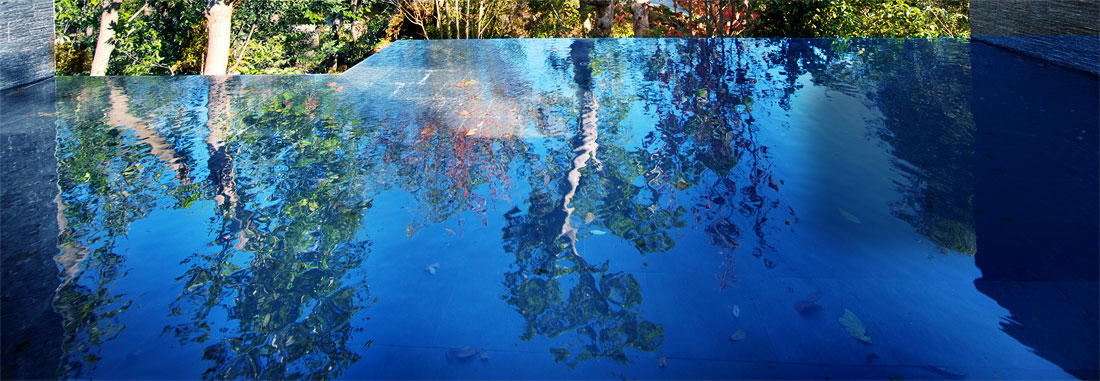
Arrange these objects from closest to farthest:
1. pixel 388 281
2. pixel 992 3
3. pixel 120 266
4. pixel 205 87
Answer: pixel 388 281
pixel 120 266
pixel 205 87
pixel 992 3

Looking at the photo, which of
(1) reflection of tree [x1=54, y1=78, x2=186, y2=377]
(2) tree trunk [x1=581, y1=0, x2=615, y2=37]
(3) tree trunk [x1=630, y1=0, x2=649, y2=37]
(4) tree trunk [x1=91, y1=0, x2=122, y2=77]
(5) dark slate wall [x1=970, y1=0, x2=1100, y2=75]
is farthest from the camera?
(3) tree trunk [x1=630, y1=0, x2=649, y2=37]

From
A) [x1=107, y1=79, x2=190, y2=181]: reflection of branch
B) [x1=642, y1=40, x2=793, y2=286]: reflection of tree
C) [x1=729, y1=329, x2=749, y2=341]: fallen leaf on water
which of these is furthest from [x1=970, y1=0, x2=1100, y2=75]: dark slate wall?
[x1=107, y1=79, x2=190, y2=181]: reflection of branch

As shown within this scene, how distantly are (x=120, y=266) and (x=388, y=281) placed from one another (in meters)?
0.65

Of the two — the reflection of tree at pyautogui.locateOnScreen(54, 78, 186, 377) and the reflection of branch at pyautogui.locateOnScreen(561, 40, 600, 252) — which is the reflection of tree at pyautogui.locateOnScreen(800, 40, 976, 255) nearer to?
the reflection of branch at pyautogui.locateOnScreen(561, 40, 600, 252)

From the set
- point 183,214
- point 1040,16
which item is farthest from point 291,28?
point 1040,16

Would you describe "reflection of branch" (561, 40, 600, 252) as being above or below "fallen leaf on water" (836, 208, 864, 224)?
above

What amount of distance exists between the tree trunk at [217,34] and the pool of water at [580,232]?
2901 millimetres

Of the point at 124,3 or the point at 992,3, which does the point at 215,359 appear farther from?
the point at 124,3

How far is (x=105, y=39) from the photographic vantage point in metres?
6.20

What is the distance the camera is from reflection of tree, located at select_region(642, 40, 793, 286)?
191cm

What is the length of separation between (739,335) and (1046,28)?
3.31 m

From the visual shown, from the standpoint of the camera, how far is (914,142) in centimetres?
242

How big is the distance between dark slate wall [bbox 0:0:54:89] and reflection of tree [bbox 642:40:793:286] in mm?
3050

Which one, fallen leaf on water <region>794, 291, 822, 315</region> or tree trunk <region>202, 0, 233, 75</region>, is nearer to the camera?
fallen leaf on water <region>794, 291, 822, 315</region>
